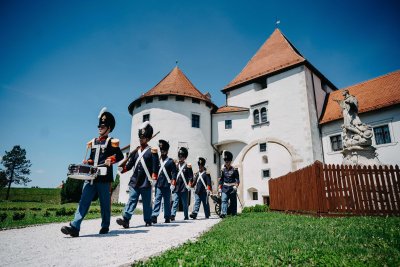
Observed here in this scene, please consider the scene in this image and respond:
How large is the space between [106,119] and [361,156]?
9466 mm

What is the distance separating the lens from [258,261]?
2557 mm

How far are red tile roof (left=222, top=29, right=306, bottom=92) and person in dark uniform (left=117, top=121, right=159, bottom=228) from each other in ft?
63.9

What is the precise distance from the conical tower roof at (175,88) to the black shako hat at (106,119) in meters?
18.6

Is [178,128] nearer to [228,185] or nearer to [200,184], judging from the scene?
[200,184]

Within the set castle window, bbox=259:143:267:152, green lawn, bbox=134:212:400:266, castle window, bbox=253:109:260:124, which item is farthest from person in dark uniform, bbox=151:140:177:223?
castle window, bbox=253:109:260:124

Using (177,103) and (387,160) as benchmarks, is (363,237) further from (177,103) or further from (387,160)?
(177,103)

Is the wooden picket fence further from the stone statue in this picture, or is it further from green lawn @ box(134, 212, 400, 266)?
green lawn @ box(134, 212, 400, 266)

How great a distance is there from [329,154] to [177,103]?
46.8 ft

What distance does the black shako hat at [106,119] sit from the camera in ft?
18.0

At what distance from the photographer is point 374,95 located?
1930 centimetres

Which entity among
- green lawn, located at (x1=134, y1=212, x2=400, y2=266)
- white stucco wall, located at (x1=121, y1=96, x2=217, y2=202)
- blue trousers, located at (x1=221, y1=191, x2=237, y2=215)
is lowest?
green lawn, located at (x1=134, y1=212, x2=400, y2=266)

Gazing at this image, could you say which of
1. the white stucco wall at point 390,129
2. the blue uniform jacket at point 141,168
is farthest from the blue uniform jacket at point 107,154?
the white stucco wall at point 390,129

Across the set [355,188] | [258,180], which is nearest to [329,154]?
[258,180]

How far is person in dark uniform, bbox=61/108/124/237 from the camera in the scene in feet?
15.3
